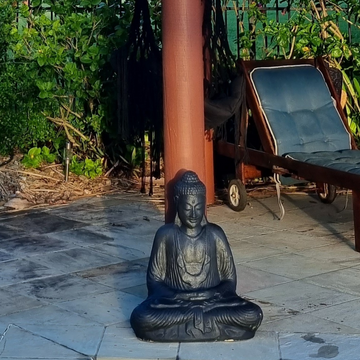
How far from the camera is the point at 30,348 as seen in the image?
442 cm

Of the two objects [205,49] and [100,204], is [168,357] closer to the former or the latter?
[205,49]

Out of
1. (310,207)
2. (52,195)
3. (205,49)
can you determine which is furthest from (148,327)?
(52,195)

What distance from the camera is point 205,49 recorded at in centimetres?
658

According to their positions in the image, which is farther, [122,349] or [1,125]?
[1,125]

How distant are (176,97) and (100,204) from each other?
3307mm

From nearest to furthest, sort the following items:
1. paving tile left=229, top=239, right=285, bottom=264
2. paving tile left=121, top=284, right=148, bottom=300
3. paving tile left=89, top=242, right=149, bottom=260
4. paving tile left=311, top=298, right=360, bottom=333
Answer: paving tile left=311, top=298, right=360, bottom=333, paving tile left=121, top=284, right=148, bottom=300, paving tile left=229, top=239, right=285, bottom=264, paving tile left=89, top=242, right=149, bottom=260

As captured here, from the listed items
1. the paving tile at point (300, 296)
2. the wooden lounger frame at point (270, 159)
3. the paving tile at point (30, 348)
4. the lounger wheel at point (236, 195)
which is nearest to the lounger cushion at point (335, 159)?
the wooden lounger frame at point (270, 159)

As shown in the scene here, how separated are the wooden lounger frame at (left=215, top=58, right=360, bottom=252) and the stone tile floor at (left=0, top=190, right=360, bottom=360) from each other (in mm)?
392

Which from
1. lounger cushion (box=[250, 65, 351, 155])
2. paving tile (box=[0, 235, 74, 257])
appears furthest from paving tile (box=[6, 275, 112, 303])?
lounger cushion (box=[250, 65, 351, 155])

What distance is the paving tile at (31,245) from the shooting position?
6488mm

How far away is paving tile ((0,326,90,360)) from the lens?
4.31 meters

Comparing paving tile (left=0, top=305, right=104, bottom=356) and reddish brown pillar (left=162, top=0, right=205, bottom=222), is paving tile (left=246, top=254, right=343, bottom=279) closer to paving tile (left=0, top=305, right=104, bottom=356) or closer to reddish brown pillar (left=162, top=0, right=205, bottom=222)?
reddish brown pillar (left=162, top=0, right=205, bottom=222)

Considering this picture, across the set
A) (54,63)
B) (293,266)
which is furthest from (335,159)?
(54,63)

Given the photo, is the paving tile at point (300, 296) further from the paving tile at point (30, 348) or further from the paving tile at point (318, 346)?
the paving tile at point (30, 348)
